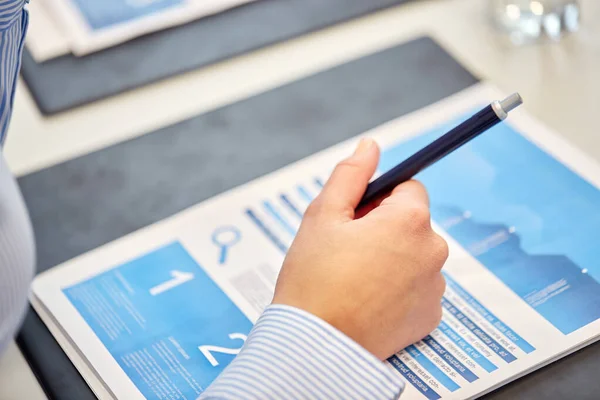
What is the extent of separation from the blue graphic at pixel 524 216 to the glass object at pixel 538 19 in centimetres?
16

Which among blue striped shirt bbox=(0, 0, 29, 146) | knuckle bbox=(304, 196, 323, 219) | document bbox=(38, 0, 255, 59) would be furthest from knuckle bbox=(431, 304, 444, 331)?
document bbox=(38, 0, 255, 59)

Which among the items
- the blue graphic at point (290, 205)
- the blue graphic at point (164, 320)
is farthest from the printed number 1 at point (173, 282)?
the blue graphic at point (290, 205)

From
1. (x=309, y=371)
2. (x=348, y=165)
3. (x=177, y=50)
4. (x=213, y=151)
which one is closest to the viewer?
(x=309, y=371)

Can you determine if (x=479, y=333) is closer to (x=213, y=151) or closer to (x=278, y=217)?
(x=278, y=217)

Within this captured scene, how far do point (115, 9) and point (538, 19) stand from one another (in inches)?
17.3

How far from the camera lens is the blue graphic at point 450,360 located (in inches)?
21.4

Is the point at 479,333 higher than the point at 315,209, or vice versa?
the point at 315,209

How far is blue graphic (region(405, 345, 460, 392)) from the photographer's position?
1.77ft

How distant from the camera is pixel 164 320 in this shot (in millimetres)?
603

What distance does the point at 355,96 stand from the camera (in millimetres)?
787

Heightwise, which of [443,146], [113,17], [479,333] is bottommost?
[479,333]

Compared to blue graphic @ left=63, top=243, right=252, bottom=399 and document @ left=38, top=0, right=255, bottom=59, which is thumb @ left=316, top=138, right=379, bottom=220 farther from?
document @ left=38, top=0, right=255, bottom=59

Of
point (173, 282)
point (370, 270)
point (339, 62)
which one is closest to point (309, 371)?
point (370, 270)

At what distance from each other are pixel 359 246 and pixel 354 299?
36 mm
